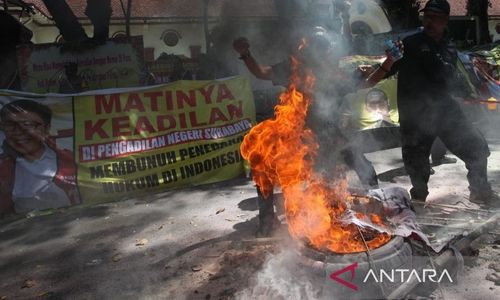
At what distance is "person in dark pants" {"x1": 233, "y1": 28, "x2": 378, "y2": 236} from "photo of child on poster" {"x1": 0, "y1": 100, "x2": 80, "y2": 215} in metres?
3.23

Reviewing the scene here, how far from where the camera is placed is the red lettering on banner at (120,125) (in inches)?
251

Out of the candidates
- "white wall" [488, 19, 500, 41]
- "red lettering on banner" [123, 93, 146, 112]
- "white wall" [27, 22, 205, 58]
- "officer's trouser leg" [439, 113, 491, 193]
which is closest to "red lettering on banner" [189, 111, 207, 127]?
"red lettering on banner" [123, 93, 146, 112]

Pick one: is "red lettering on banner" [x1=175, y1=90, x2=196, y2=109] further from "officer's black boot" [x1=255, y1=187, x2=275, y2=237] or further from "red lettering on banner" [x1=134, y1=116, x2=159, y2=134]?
"officer's black boot" [x1=255, y1=187, x2=275, y2=237]

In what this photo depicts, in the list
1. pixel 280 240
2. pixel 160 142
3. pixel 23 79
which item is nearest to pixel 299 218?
pixel 280 240

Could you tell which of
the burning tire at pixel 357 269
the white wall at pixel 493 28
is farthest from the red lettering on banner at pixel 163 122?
the white wall at pixel 493 28

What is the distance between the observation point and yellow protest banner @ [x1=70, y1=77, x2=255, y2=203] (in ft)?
20.3

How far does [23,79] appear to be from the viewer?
9.23 meters

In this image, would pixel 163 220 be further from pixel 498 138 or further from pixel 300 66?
pixel 498 138

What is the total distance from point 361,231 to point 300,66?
1.61 meters

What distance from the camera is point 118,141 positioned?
6348 millimetres

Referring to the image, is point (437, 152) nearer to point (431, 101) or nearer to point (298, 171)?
point (431, 101)

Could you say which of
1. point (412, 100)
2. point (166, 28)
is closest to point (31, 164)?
point (412, 100)

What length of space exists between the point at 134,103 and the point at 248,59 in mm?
3034

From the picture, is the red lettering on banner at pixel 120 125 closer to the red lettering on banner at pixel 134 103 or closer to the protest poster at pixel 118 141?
the protest poster at pixel 118 141
